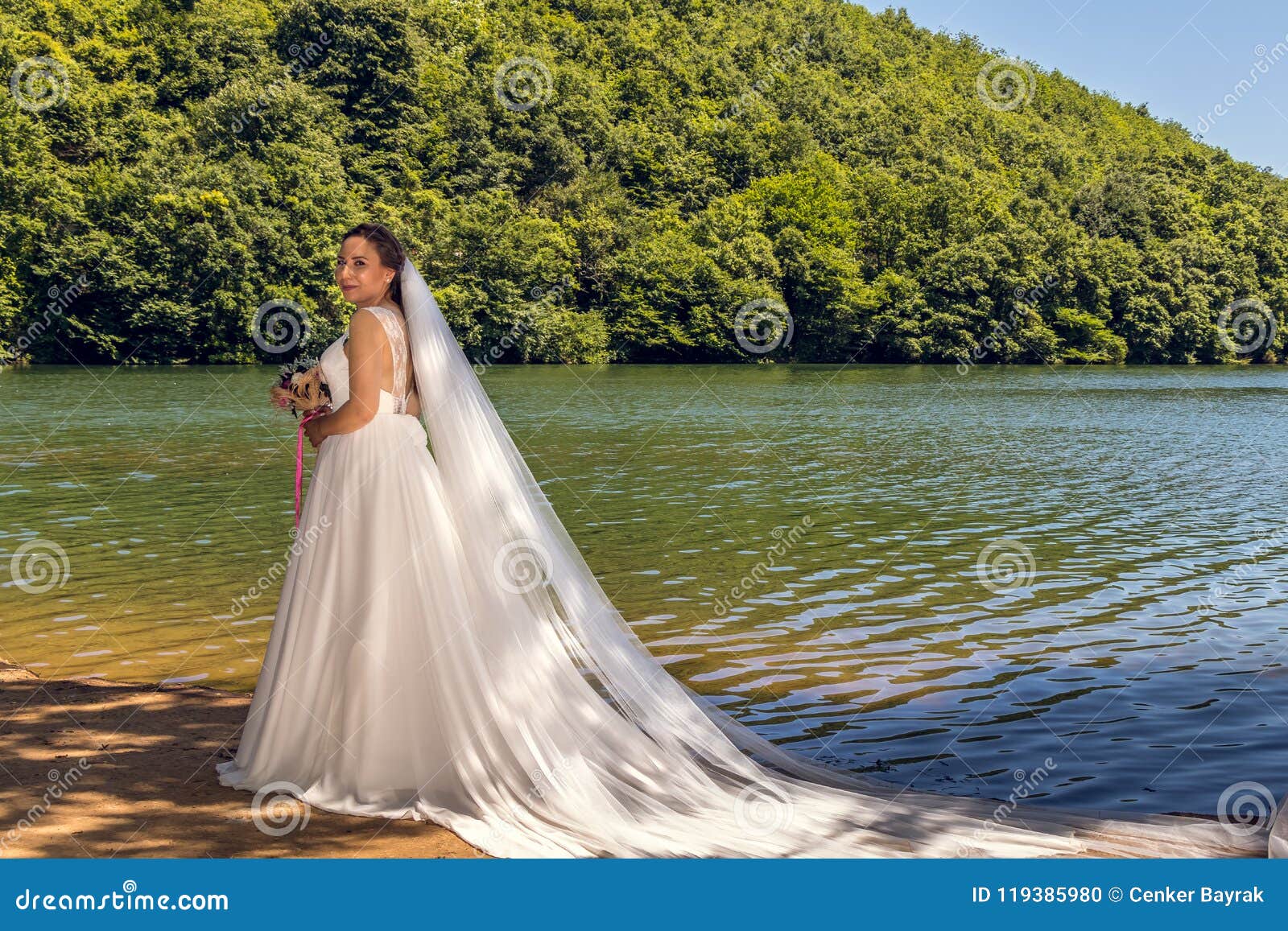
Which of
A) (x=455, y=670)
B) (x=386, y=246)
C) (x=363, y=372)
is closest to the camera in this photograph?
(x=455, y=670)

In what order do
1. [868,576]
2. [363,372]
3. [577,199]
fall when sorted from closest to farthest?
1. [363,372]
2. [868,576]
3. [577,199]

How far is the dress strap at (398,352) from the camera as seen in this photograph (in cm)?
530

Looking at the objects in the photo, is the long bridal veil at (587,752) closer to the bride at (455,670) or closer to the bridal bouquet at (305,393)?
the bride at (455,670)

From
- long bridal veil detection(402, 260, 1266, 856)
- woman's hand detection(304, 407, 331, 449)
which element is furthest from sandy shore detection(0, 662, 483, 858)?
woman's hand detection(304, 407, 331, 449)

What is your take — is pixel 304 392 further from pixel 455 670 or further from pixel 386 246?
pixel 455 670

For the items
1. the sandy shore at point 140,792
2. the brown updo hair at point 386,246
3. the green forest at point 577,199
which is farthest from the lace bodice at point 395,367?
the green forest at point 577,199

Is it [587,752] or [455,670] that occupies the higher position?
[455,670]

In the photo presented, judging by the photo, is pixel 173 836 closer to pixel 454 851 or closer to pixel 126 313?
pixel 454 851

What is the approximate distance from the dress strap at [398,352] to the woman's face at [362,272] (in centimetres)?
7

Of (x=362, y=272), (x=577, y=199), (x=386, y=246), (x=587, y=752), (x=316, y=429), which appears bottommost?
(x=587, y=752)

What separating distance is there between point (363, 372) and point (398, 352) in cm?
18

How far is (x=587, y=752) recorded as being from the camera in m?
5.25

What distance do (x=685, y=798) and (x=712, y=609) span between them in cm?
557

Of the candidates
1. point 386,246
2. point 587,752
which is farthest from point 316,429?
point 587,752
